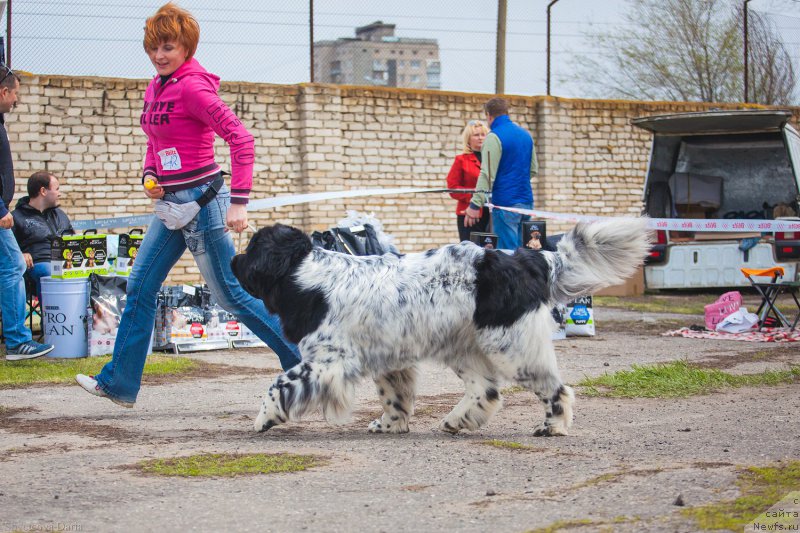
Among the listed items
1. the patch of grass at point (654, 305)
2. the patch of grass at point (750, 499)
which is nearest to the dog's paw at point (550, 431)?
the patch of grass at point (750, 499)

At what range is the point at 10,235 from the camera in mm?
7656

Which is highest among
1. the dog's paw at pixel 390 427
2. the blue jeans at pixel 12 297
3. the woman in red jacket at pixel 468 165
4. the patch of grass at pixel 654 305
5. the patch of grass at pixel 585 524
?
the woman in red jacket at pixel 468 165

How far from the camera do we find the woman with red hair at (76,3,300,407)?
5.10 m

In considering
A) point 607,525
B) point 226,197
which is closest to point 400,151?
point 226,197

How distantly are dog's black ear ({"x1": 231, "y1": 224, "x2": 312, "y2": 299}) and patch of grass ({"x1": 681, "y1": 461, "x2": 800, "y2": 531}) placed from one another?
2232 mm

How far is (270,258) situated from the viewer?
502cm

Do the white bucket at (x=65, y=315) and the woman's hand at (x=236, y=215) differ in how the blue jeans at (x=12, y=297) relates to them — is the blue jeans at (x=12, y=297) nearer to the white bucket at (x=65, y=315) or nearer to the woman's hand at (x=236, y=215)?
the white bucket at (x=65, y=315)

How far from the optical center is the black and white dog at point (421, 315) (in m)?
4.82

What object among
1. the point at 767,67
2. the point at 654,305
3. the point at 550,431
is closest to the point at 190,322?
the point at 550,431

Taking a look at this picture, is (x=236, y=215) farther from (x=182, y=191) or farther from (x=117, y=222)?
(x=117, y=222)

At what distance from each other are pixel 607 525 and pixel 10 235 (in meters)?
5.74

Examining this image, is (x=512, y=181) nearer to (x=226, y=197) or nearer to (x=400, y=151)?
(x=226, y=197)

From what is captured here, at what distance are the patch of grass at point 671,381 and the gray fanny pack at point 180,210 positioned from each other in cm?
254

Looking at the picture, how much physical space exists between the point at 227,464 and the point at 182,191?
5.17 feet
